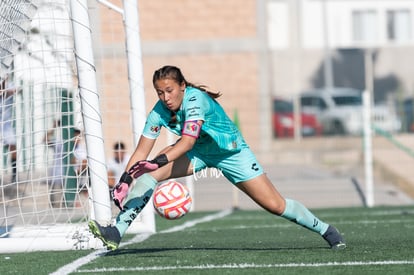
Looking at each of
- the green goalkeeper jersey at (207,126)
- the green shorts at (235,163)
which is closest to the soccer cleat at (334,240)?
the green shorts at (235,163)

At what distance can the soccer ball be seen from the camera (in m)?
8.48

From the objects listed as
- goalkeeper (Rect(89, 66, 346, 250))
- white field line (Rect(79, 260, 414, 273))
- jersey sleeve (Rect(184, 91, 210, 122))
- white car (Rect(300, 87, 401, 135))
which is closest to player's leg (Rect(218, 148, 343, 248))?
goalkeeper (Rect(89, 66, 346, 250))

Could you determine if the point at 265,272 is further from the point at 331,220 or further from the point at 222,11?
the point at 222,11

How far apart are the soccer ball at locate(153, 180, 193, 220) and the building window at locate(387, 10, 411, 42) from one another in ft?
142

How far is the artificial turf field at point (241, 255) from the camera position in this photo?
25.1 feet

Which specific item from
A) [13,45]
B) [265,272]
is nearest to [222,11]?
[13,45]

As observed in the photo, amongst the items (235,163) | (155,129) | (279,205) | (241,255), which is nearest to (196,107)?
(155,129)

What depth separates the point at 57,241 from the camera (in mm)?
9828

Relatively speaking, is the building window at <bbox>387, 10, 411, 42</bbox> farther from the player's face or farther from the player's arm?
the player's face

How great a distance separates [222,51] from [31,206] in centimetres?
1472

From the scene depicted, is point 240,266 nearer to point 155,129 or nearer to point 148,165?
point 148,165

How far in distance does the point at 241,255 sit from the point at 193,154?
0.92m

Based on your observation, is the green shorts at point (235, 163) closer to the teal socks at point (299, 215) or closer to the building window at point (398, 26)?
the teal socks at point (299, 215)

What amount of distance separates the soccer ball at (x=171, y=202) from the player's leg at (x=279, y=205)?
49 centimetres
